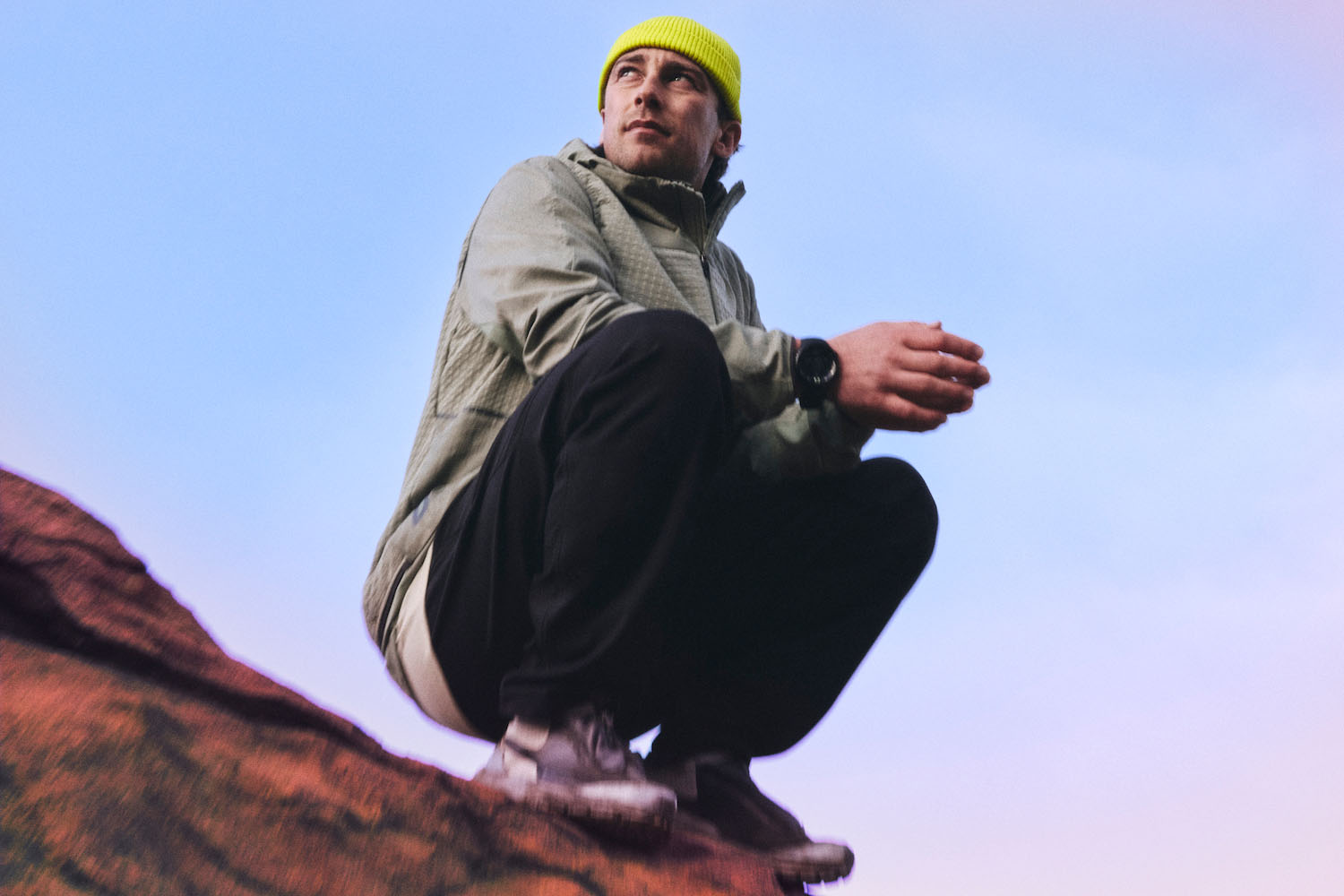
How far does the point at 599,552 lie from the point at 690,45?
158 cm

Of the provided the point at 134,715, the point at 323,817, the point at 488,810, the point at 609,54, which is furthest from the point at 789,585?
the point at 609,54

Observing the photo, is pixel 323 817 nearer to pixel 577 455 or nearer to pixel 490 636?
pixel 490 636

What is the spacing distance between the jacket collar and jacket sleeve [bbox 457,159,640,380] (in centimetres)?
15

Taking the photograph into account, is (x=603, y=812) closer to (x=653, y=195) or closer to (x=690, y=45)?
(x=653, y=195)

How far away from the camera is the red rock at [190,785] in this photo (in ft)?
5.45

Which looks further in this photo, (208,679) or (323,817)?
(208,679)

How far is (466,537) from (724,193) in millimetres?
1288

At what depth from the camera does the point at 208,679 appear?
206 cm

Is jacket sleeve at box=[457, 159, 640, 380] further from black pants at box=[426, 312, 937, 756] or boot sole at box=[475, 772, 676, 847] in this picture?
boot sole at box=[475, 772, 676, 847]

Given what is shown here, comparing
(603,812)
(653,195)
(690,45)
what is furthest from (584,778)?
(690,45)

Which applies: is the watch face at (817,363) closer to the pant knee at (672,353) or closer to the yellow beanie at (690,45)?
the pant knee at (672,353)

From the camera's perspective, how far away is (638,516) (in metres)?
2.11

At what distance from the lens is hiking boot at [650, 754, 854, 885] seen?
7.70ft

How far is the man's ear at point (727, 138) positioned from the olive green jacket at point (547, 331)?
1.29ft
